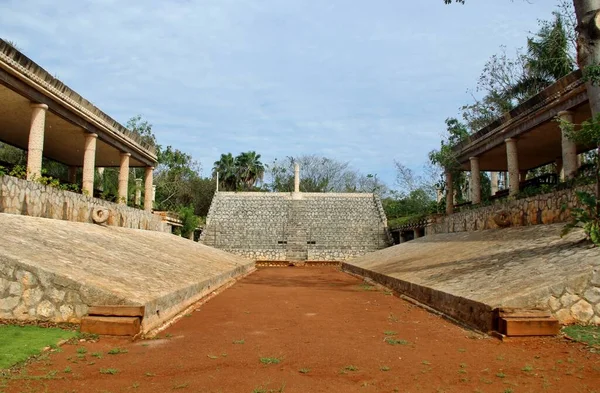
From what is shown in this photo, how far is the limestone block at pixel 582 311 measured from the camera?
5.75 m

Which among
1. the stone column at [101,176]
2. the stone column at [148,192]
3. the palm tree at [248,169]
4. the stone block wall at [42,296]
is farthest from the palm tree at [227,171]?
the stone block wall at [42,296]

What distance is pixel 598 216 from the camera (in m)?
7.59

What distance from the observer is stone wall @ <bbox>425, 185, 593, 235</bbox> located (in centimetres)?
1096

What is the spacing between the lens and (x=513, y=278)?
6957mm

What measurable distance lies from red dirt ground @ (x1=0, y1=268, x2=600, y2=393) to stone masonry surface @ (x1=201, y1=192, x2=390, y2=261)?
69.4 ft

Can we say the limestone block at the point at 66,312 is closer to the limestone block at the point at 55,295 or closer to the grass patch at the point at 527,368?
the limestone block at the point at 55,295

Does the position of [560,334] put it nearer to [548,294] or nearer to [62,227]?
[548,294]

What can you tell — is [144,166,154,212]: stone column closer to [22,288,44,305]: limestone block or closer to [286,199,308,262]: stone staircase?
[286,199,308,262]: stone staircase

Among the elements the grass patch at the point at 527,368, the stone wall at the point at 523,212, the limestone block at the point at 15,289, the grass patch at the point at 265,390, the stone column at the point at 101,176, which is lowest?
the grass patch at the point at 265,390

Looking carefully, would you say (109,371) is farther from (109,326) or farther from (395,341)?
(395,341)

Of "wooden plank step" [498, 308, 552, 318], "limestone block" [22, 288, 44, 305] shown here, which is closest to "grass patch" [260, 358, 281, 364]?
"wooden plank step" [498, 308, 552, 318]

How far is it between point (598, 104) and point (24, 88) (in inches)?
502

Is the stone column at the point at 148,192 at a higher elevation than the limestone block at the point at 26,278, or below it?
higher

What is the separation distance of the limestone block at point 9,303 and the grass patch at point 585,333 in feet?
20.2
